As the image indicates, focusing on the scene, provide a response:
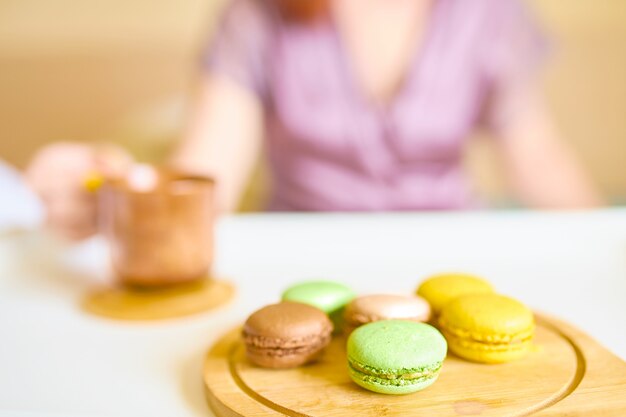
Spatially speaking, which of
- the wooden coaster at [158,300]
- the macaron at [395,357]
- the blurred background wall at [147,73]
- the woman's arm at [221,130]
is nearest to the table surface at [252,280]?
the wooden coaster at [158,300]

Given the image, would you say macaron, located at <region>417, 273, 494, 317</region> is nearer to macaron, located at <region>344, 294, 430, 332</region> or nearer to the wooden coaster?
macaron, located at <region>344, 294, 430, 332</region>

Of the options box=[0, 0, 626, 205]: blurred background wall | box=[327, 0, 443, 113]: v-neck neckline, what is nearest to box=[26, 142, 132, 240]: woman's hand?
box=[327, 0, 443, 113]: v-neck neckline

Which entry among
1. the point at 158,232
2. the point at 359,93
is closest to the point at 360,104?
the point at 359,93

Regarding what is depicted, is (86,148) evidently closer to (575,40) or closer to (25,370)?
(25,370)

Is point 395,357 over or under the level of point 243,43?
under

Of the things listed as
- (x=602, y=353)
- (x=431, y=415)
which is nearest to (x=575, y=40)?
(x=602, y=353)

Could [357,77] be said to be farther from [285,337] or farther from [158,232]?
[285,337]

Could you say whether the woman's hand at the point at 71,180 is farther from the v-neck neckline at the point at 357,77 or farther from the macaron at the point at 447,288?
the v-neck neckline at the point at 357,77
